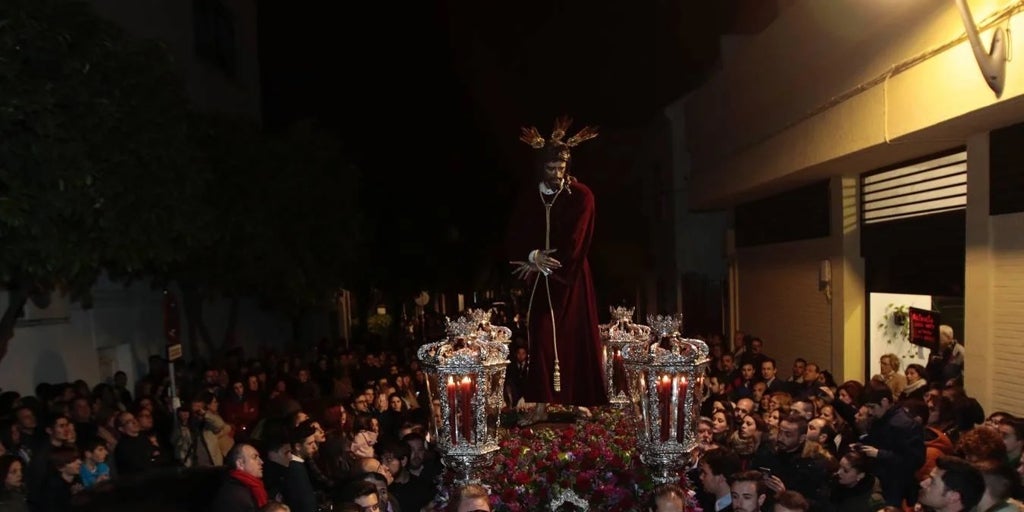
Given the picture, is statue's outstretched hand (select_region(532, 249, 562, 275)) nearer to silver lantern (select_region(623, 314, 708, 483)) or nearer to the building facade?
silver lantern (select_region(623, 314, 708, 483))

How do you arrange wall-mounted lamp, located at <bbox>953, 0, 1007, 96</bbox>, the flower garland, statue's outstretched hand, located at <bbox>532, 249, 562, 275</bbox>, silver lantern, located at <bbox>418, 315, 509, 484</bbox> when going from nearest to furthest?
silver lantern, located at <bbox>418, 315, 509, 484</bbox>
the flower garland
wall-mounted lamp, located at <bbox>953, 0, 1007, 96</bbox>
statue's outstretched hand, located at <bbox>532, 249, 562, 275</bbox>

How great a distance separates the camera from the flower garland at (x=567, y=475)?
5973 mm

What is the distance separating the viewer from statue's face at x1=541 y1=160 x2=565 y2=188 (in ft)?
25.0

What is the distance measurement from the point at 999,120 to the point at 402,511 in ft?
22.5

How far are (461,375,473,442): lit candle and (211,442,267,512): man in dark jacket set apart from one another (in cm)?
141

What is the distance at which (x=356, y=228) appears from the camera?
19.0m

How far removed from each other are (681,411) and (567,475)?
0.98 m

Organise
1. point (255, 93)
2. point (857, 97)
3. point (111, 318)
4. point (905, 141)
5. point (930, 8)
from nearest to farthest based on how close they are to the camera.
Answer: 1. point (930, 8)
2. point (905, 141)
3. point (857, 97)
4. point (111, 318)
5. point (255, 93)

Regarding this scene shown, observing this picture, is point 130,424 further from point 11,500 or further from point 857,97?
point 857,97

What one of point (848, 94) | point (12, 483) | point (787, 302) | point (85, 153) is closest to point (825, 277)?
point (787, 302)

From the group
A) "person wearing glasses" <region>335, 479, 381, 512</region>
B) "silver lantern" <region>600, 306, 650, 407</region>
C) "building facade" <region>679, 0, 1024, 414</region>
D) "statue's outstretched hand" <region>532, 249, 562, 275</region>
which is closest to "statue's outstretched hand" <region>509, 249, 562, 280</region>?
"statue's outstretched hand" <region>532, 249, 562, 275</region>

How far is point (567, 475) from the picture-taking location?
20.1 ft

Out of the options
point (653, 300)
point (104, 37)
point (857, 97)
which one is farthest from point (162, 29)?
point (653, 300)

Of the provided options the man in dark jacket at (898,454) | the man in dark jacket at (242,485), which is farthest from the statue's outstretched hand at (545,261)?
the man in dark jacket at (242,485)
